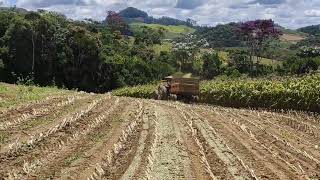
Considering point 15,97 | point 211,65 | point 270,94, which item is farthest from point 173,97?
point 211,65

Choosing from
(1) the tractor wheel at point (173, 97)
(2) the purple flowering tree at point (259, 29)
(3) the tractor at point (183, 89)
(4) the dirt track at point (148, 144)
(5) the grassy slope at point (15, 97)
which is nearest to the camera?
(4) the dirt track at point (148, 144)

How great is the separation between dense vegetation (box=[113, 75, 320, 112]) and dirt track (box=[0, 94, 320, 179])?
8.93 ft

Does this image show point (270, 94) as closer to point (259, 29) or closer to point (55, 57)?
point (259, 29)

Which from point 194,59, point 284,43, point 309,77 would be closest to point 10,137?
point 309,77

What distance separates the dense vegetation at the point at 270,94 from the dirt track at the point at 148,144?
8.93 feet

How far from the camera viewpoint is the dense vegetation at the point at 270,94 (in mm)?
23516

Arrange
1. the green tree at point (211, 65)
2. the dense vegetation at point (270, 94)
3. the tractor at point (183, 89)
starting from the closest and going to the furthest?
the dense vegetation at point (270, 94), the tractor at point (183, 89), the green tree at point (211, 65)

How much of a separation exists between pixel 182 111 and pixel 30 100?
6.25m

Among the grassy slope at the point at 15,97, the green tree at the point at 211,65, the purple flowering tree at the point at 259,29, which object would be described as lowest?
the green tree at the point at 211,65

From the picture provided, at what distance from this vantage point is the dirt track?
11000mm

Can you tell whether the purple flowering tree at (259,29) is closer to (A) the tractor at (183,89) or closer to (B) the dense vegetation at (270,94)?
(B) the dense vegetation at (270,94)

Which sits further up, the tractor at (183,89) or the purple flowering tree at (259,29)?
the purple flowering tree at (259,29)

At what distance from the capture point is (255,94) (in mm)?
26219

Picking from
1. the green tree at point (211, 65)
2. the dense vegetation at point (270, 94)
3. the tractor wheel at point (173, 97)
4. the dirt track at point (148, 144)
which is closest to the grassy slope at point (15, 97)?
the dirt track at point (148, 144)
